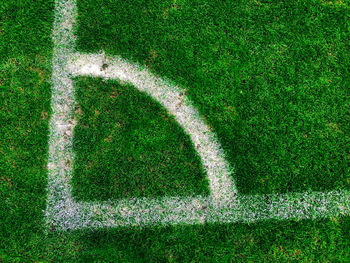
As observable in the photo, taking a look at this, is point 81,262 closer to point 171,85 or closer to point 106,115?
point 106,115

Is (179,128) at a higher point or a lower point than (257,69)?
lower

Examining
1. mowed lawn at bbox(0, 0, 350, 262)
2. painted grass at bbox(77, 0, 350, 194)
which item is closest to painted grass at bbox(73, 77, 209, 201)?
mowed lawn at bbox(0, 0, 350, 262)

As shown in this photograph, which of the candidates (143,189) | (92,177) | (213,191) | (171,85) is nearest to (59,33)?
(171,85)

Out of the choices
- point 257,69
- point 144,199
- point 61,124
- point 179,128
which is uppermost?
point 257,69

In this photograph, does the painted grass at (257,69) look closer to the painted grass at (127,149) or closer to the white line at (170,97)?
the white line at (170,97)

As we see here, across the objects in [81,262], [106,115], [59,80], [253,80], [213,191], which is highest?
[253,80]

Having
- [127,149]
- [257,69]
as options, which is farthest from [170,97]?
[257,69]

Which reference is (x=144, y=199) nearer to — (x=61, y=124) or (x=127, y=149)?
(x=127, y=149)
